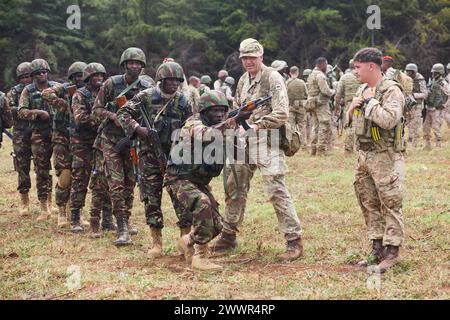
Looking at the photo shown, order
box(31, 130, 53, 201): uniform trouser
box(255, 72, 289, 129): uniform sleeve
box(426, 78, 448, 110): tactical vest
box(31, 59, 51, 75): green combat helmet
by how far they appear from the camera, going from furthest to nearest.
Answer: box(426, 78, 448, 110): tactical vest → box(31, 130, 53, 201): uniform trouser → box(31, 59, 51, 75): green combat helmet → box(255, 72, 289, 129): uniform sleeve

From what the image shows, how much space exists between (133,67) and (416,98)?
950 cm

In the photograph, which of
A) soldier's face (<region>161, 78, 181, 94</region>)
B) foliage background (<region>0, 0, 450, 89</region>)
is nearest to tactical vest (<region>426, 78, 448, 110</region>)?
soldier's face (<region>161, 78, 181, 94</region>)

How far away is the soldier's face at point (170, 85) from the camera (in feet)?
21.3

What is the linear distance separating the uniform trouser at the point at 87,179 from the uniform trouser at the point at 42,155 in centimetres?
94

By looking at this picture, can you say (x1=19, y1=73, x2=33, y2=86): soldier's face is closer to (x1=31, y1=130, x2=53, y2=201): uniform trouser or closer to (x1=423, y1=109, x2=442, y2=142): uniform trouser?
(x1=31, y1=130, x2=53, y2=201): uniform trouser

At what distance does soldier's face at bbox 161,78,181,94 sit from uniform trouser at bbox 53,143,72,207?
102 inches

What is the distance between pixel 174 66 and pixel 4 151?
12987mm

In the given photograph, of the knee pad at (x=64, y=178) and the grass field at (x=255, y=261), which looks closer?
the grass field at (x=255, y=261)

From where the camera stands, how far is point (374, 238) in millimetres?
5859

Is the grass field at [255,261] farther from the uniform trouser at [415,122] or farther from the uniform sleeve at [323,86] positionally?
the uniform trouser at [415,122]

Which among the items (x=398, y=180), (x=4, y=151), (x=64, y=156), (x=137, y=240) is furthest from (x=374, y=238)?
(x=4, y=151)

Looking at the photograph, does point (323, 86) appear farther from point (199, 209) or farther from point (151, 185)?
point (199, 209)

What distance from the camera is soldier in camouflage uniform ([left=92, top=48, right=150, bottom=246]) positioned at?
7.23m

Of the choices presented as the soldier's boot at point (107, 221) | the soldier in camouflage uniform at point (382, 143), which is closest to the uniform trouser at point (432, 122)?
the soldier's boot at point (107, 221)
